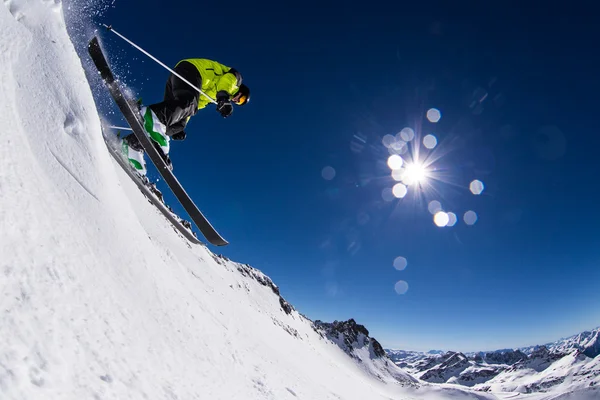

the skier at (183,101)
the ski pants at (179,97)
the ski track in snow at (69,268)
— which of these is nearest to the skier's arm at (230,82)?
the skier at (183,101)

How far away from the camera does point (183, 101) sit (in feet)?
20.7

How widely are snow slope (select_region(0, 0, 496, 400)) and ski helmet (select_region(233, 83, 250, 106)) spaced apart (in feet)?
11.3

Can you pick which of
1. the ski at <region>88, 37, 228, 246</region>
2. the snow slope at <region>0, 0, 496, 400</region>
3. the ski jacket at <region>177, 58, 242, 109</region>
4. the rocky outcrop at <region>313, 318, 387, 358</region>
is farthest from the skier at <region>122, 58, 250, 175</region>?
the rocky outcrop at <region>313, 318, 387, 358</region>

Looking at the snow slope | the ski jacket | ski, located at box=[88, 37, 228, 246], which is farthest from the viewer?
the ski jacket

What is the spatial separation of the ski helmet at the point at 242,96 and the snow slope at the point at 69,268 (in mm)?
3452


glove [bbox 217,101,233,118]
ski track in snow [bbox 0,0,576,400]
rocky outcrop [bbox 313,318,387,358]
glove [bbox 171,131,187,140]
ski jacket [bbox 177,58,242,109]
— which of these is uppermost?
rocky outcrop [bbox 313,318,387,358]

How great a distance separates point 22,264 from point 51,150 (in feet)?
4.62

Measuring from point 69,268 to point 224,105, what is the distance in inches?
212

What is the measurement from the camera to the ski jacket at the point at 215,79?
6638 mm

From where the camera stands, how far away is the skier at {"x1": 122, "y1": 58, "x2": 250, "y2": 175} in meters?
6.25

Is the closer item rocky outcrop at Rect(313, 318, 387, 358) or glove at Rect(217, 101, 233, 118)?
glove at Rect(217, 101, 233, 118)

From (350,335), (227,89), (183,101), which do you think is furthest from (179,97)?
(350,335)

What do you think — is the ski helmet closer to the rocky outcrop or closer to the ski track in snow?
the ski track in snow

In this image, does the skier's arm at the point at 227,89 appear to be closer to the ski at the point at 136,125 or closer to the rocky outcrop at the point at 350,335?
the ski at the point at 136,125
